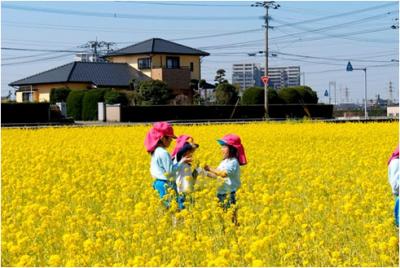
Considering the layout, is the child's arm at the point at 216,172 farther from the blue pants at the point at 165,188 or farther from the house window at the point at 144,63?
the house window at the point at 144,63

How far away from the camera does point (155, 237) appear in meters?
5.48

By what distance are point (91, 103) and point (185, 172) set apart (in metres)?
34.6

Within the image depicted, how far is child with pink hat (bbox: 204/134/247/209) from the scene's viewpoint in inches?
257

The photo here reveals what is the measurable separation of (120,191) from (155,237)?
2.98m

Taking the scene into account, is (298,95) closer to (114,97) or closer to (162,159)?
(114,97)

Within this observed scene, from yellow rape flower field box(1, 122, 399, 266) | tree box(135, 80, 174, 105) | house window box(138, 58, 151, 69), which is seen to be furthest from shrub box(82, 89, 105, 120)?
yellow rape flower field box(1, 122, 399, 266)

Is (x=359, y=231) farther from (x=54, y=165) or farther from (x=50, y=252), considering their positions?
(x=54, y=165)

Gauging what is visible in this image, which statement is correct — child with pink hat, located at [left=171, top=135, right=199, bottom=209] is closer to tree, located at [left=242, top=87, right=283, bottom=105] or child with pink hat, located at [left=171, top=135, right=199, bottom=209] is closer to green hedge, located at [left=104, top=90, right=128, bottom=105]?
green hedge, located at [left=104, top=90, right=128, bottom=105]

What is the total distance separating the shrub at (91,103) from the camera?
4044 centimetres

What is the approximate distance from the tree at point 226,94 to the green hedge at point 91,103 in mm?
7678

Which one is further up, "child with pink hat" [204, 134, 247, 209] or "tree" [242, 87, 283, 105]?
"tree" [242, 87, 283, 105]

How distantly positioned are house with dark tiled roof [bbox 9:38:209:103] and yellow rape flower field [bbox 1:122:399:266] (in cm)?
3769

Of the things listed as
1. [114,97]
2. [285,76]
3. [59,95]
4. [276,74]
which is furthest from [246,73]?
[114,97]

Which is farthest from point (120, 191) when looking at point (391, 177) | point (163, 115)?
point (163, 115)
